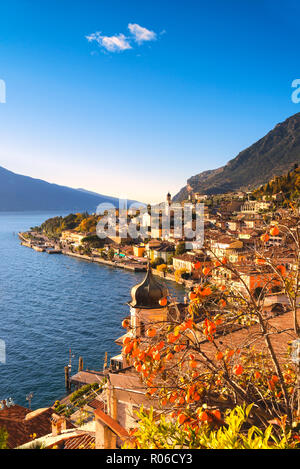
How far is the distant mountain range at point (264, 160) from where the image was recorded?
122988 mm

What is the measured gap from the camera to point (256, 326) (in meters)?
8.76

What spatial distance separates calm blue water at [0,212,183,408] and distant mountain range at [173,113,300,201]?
8765cm

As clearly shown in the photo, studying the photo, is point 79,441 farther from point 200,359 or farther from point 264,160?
point 264,160

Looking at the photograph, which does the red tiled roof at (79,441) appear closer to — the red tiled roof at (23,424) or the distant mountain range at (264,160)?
the red tiled roof at (23,424)

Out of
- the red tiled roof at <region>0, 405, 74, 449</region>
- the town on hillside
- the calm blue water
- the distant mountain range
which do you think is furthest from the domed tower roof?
the distant mountain range

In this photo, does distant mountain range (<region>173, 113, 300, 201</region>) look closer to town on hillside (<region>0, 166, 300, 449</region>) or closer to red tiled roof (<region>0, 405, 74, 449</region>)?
town on hillside (<region>0, 166, 300, 449</region>)

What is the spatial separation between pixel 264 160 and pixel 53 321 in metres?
125

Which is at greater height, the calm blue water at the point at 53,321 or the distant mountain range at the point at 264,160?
the distant mountain range at the point at 264,160

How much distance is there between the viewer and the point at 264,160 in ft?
446

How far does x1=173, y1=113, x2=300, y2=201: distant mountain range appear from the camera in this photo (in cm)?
12299

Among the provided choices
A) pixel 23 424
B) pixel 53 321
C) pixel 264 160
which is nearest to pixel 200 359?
pixel 23 424

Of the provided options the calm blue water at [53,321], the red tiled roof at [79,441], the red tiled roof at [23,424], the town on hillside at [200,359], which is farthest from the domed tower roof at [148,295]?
the calm blue water at [53,321]

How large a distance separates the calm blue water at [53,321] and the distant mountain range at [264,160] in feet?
288
